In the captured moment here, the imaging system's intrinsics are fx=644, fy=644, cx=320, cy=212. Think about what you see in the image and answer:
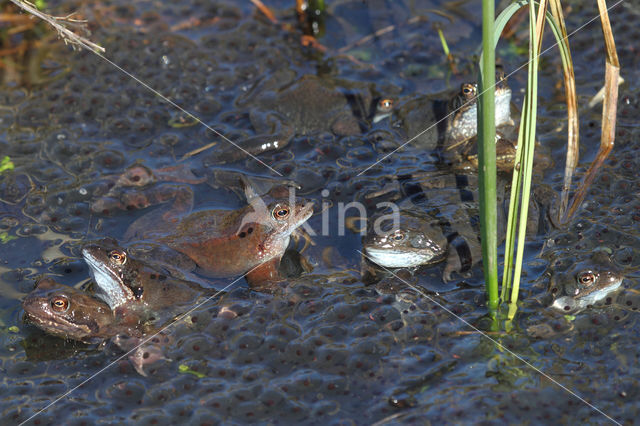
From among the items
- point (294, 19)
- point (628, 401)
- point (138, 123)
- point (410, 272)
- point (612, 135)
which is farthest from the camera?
point (294, 19)

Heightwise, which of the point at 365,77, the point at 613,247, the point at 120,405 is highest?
the point at 365,77

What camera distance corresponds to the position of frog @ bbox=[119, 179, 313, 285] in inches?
158

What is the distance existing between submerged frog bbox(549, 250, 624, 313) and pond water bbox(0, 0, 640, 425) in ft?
0.24

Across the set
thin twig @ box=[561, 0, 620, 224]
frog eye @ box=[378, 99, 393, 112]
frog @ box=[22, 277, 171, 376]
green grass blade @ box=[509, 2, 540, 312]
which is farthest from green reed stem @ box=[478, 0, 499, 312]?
frog eye @ box=[378, 99, 393, 112]

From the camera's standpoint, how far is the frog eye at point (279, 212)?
4.02 m

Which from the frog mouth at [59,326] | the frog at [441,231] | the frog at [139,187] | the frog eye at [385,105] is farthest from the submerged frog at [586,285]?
the frog mouth at [59,326]

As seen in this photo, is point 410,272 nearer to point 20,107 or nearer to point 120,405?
point 120,405

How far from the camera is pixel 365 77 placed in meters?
5.54

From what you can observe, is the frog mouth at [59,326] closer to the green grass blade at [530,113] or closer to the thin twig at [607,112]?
the green grass blade at [530,113]

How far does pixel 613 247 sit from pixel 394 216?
1363 millimetres

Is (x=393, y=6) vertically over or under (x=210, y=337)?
over

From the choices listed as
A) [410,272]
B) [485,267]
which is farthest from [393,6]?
[485,267]

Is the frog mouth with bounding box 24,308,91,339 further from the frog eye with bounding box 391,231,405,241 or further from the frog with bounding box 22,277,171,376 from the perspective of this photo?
the frog eye with bounding box 391,231,405,241

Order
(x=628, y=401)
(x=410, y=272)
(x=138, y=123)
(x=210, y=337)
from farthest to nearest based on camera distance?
(x=138, y=123), (x=410, y=272), (x=210, y=337), (x=628, y=401)
